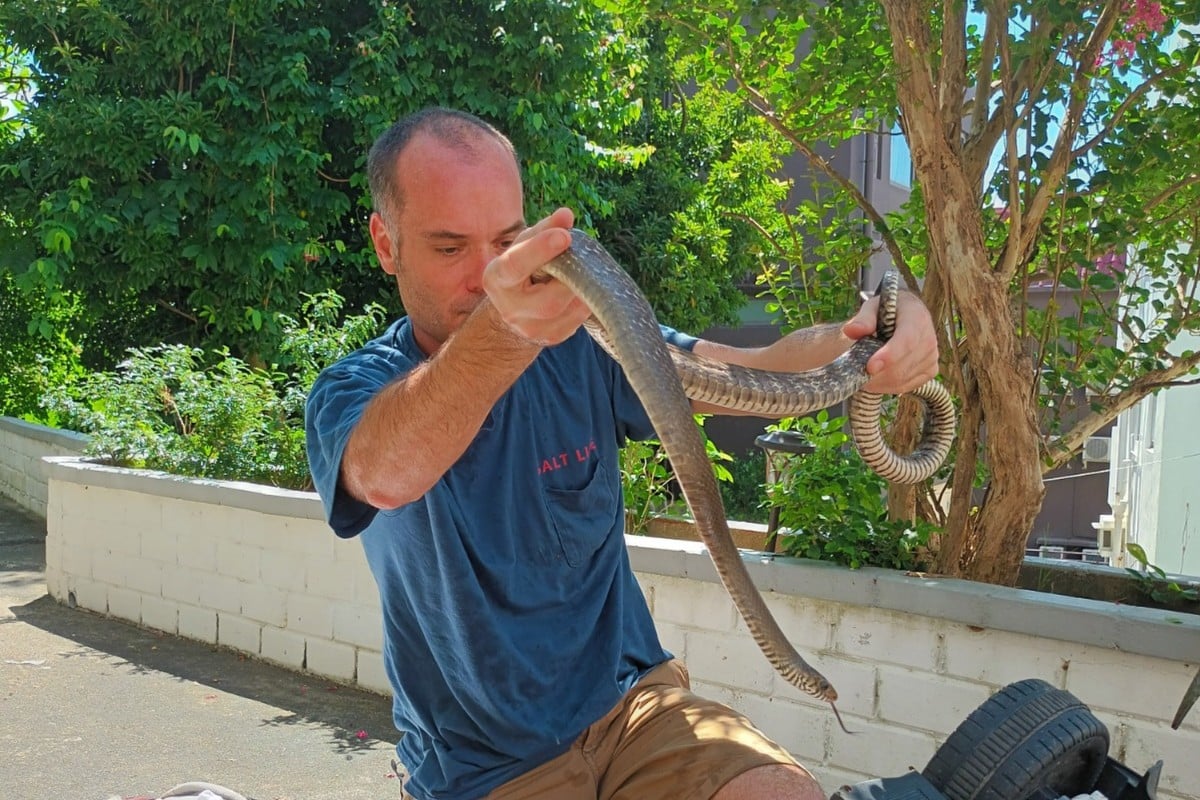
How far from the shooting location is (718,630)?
187 inches

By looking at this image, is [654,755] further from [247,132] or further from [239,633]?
[247,132]

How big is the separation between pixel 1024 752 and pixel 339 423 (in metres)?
1.54

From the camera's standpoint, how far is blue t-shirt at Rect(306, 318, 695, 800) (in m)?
2.31

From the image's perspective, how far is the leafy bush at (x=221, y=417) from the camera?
7.27 meters

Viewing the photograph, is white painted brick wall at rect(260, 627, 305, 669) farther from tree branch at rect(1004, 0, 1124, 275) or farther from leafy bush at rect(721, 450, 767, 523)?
leafy bush at rect(721, 450, 767, 523)

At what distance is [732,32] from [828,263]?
3.94 ft

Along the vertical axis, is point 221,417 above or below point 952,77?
below

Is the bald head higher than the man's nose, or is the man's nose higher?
the bald head

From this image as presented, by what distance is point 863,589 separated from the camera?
4289 millimetres

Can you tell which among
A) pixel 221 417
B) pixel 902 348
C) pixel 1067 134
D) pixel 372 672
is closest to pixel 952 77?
pixel 1067 134

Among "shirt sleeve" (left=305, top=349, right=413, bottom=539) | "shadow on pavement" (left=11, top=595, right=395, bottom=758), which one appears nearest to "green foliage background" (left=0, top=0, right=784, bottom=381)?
"shadow on pavement" (left=11, top=595, right=395, bottom=758)

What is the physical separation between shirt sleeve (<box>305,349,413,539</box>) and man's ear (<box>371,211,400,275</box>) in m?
0.23

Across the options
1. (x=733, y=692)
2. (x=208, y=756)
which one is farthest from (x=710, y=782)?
(x=208, y=756)

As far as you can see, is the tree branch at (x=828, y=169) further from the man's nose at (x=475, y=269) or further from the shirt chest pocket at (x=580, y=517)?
the man's nose at (x=475, y=269)
